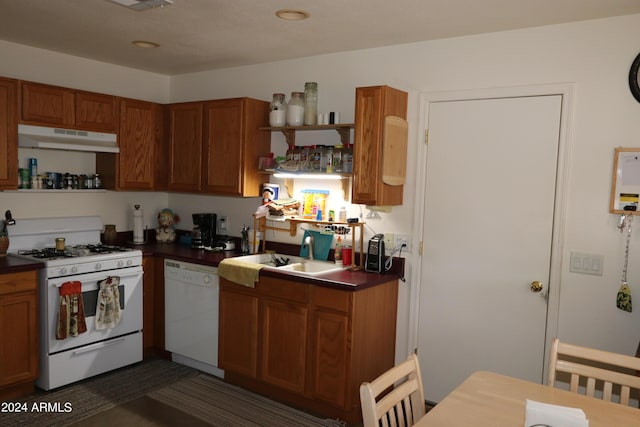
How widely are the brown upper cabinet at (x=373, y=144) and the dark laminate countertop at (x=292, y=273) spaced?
494 mm

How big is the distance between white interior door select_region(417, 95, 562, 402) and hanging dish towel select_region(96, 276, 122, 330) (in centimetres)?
225

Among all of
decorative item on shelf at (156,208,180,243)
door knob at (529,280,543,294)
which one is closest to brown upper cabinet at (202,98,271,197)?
decorative item on shelf at (156,208,180,243)

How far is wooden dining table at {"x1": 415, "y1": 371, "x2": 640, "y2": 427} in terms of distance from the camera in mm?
1634

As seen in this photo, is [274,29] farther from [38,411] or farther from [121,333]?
[38,411]

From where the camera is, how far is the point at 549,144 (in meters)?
2.96

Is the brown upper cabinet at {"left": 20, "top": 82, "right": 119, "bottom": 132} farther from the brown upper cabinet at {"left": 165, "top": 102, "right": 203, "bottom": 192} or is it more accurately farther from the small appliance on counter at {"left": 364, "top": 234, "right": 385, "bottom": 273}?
the small appliance on counter at {"left": 364, "top": 234, "right": 385, "bottom": 273}

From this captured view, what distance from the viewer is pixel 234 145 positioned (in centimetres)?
398

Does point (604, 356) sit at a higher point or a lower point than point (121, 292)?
higher

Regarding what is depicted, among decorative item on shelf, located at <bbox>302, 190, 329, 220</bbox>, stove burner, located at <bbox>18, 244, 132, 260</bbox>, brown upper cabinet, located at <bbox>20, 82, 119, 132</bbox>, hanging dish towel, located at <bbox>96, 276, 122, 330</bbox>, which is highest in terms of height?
brown upper cabinet, located at <bbox>20, 82, 119, 132</bbox>

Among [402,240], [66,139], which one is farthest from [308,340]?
[66,139]

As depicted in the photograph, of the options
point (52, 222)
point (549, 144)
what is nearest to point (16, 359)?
point (52, 222)

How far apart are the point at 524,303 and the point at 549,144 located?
3.18 ft

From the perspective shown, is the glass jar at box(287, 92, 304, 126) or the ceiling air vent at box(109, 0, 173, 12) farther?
the glass jar at box(287, 92, 304, 126)

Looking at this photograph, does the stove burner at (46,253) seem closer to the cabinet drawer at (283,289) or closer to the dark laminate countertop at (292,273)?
the dark laminate countertop at (292,273)
